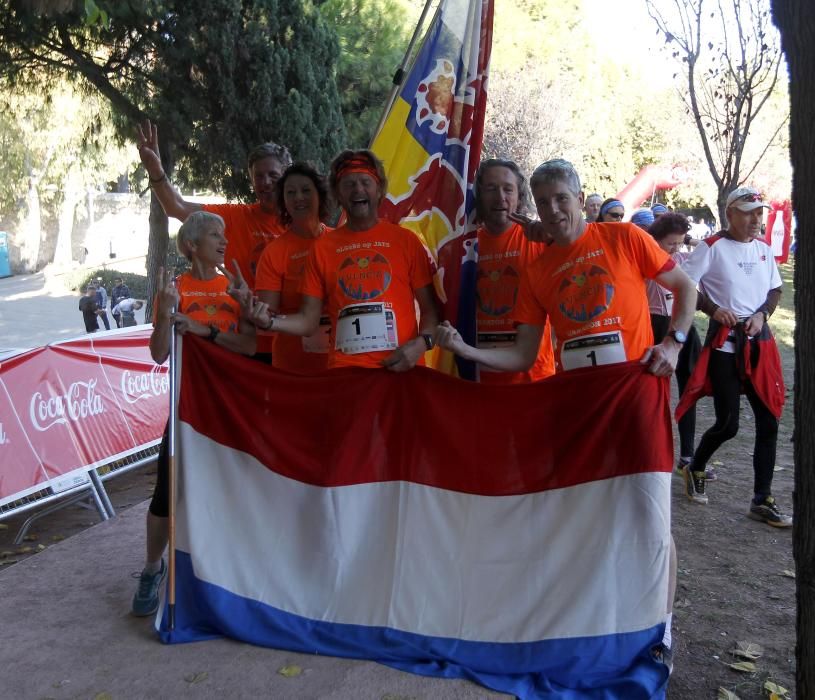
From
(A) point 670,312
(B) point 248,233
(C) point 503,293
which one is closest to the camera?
(C) point 503,293

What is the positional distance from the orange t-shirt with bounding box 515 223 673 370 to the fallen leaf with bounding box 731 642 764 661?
4.96 ft

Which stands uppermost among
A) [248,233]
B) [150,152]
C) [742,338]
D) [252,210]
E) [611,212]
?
[150,152]

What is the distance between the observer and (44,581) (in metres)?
4.45

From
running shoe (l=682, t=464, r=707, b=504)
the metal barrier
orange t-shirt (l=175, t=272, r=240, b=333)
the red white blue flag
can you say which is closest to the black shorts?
the red white blue flag

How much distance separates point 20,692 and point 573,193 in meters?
3.10

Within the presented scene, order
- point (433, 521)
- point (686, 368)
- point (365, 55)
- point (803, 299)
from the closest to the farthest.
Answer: point (803, 299) → point (433, 521) → point (686, 368) → point (365, 55)

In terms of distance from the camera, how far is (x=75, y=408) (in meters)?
5.98

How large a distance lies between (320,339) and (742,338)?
3139 mm

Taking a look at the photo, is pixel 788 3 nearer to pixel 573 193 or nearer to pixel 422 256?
pixel 573 193

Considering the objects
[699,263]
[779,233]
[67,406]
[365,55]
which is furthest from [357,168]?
[779,233]

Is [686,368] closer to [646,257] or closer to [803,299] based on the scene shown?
[646,257]

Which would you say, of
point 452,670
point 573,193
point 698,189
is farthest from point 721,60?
point 698,189

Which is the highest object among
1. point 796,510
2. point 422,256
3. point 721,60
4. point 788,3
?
point 721,60

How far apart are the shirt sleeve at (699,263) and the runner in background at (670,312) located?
284mm
